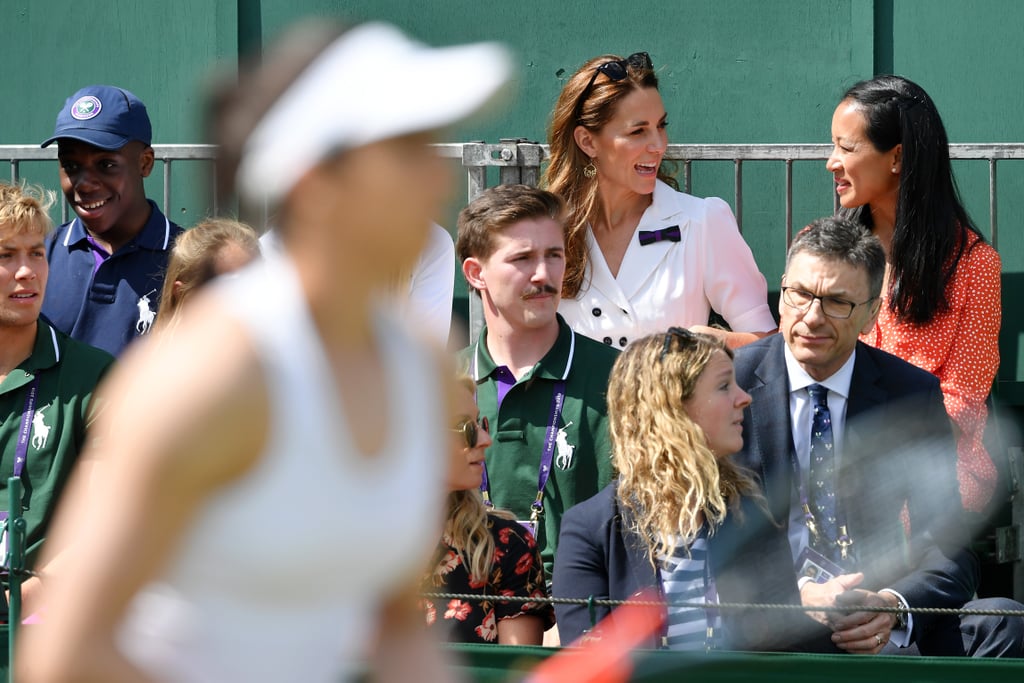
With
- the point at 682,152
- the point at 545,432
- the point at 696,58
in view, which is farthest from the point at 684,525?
the point at 696,58

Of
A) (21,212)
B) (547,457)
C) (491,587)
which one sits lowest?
(491,587)

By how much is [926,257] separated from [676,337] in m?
1.15

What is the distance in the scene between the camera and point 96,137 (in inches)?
203

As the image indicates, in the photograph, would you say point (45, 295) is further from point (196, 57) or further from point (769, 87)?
point (769, 87)

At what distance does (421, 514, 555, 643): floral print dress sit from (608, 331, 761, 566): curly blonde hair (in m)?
0.34

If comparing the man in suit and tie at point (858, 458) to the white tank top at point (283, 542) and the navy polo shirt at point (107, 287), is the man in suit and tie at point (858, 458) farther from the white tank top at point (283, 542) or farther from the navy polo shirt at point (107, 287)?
the white tank top at point (283, 542)

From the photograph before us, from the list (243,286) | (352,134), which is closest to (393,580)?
(243,286)

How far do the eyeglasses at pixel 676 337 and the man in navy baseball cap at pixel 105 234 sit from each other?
6.24 ft

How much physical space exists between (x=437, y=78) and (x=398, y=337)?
341 millimetres

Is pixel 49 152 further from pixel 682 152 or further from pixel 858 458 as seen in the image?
pixel 858 458

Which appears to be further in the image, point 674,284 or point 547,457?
point 674,284

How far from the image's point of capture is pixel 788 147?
6.05 metres

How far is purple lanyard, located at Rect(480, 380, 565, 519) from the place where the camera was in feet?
14.0

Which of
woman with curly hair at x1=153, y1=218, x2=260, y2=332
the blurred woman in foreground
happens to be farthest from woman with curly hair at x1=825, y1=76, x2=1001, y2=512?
the blurred woman in foreground
